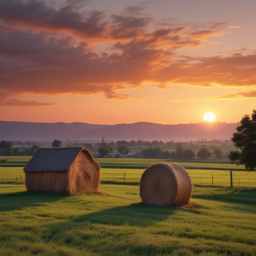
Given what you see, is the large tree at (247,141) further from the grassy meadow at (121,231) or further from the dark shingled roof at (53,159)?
the dark shingled roof at (53,159)

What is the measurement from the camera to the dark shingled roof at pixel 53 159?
24.7 metres

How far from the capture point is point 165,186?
19.8m

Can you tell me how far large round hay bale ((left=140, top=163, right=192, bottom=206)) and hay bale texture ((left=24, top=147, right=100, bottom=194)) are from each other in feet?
20.4

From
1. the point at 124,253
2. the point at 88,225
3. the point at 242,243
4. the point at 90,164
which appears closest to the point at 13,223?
the point at 88,225

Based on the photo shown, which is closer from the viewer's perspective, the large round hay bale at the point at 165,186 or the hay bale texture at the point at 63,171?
the large round hay bale at the point at 165,186

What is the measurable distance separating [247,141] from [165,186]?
15.7 m

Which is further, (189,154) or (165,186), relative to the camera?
(189,154)

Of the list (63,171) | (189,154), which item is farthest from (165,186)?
(189,154)

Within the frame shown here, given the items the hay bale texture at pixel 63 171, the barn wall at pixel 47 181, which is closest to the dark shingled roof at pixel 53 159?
the hay bale texture at pixel 63 171

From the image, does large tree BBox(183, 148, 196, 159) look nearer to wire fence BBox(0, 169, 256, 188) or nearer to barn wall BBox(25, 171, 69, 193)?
wire fence BBox(0, 169, 256, 188)

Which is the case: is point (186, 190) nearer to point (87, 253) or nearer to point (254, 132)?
point (87, 253)

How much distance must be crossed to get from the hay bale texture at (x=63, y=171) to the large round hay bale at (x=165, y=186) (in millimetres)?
6225

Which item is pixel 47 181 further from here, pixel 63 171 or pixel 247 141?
pixel 247 141

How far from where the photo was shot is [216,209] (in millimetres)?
18531
